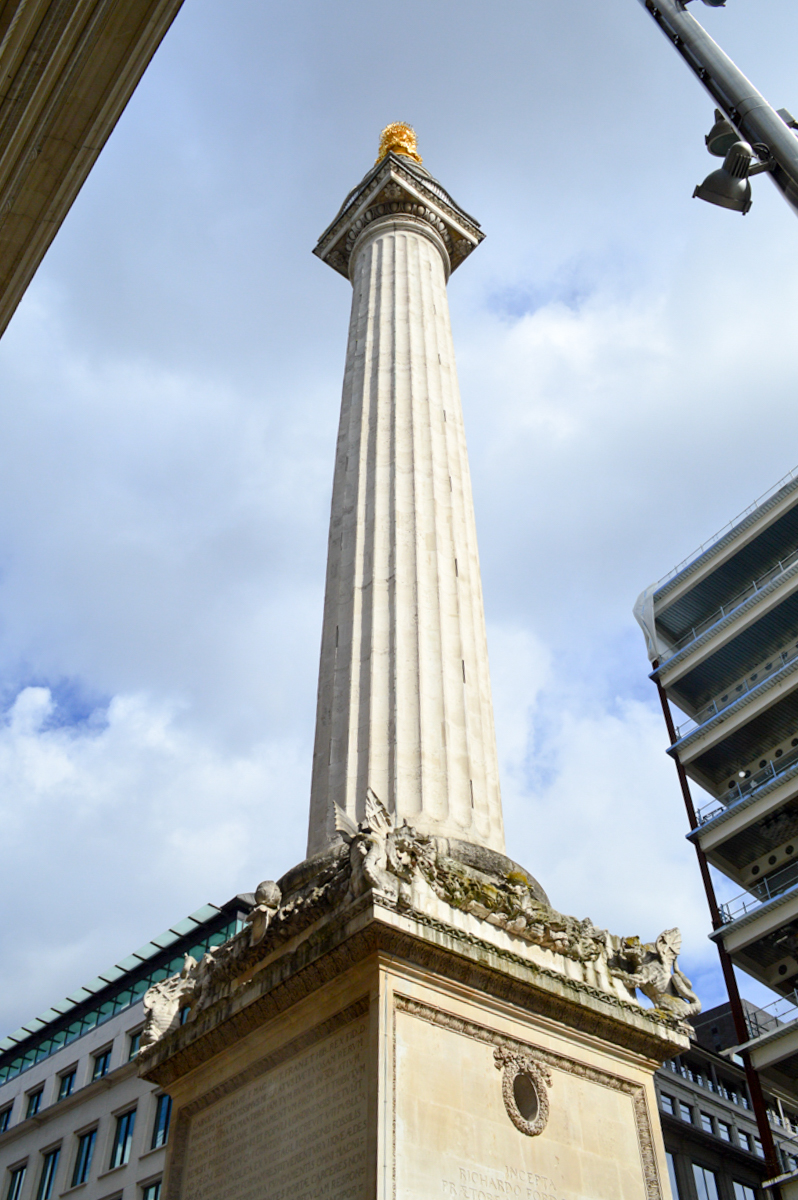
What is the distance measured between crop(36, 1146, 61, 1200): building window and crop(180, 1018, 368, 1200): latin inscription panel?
41.4 metres

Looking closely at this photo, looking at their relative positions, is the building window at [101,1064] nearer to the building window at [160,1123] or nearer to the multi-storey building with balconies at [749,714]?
the building window at [160,1123]

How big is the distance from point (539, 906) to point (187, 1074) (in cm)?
576

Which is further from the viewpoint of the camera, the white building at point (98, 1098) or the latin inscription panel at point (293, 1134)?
the white building at point (98, 1098)

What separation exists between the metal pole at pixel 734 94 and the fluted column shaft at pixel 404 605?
10.4 meters

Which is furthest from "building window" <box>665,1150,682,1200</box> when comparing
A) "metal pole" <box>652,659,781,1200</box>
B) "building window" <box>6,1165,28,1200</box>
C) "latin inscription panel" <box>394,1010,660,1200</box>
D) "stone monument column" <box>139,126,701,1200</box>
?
"latin inscription panel" <box>394,1010,660,1200</box>

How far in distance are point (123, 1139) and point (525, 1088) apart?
39.2 m

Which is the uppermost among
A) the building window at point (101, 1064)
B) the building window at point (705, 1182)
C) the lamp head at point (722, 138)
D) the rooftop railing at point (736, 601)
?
the rooftop railing at point (736, 601)

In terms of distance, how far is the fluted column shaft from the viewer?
17.1 meters

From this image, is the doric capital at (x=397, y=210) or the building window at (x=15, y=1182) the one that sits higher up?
the doric capital at (x=397, y=210)

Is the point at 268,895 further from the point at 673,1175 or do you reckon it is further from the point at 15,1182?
the point at 673,1175

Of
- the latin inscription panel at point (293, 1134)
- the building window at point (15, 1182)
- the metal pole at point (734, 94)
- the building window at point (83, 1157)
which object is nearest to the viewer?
the metal pole at point (734, 94)

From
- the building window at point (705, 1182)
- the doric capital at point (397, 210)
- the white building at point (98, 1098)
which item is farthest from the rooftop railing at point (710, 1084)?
the doric capital at point (397, 210)

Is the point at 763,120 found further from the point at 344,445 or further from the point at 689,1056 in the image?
the point at 689,1056

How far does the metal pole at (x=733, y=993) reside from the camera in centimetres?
4338
